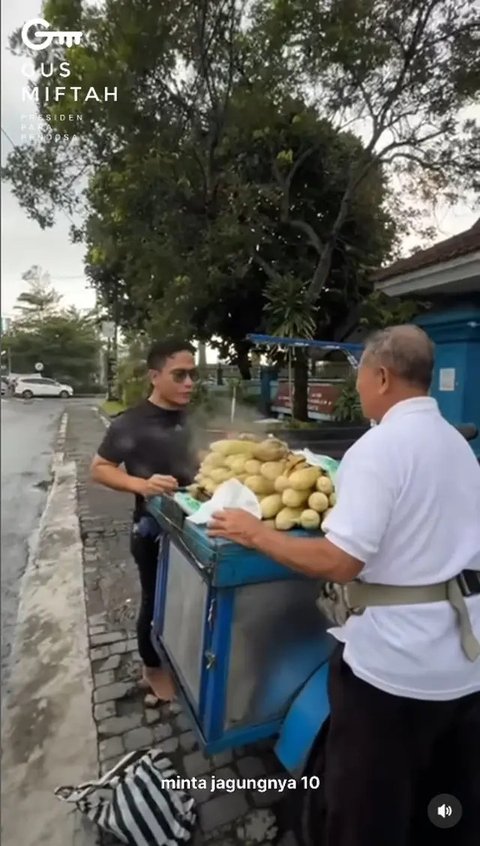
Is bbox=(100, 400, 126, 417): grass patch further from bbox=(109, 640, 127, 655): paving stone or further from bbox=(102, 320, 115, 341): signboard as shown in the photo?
bbox=(109, 640, 127, 655): paving stone

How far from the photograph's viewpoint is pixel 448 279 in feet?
3.59

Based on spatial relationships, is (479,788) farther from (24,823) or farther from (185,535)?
(24,823)

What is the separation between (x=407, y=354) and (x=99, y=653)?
164 centimetres

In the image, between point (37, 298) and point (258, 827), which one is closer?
point (37, 298)

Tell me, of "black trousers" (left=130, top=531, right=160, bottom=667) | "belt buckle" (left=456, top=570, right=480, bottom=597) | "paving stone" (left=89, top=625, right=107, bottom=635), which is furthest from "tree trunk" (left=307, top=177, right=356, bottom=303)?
"paving stone" (left=89, top=625, right=107, bottom=635)

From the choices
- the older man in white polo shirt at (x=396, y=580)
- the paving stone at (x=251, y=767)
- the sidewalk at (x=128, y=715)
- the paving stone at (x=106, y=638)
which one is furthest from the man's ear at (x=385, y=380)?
the paving stone at (x=106, y=638)

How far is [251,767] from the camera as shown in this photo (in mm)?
1390

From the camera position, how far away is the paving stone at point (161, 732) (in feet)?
4.91

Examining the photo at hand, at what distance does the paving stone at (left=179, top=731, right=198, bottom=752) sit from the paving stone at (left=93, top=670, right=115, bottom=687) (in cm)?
38

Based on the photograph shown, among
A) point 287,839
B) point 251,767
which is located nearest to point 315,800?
point 287,839

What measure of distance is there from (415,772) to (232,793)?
0.59m

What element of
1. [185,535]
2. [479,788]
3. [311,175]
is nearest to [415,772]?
[479,788]

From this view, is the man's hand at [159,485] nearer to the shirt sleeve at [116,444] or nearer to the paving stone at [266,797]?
the shirt sleeve at [116,444]

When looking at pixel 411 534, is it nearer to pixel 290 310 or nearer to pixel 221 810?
pixel 290 310
